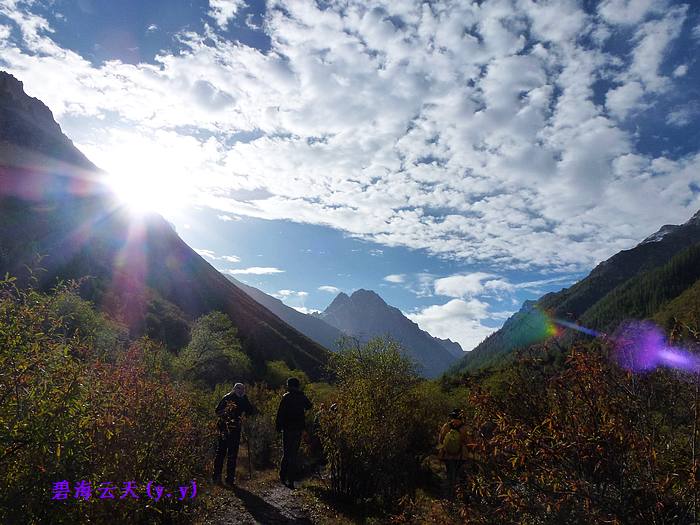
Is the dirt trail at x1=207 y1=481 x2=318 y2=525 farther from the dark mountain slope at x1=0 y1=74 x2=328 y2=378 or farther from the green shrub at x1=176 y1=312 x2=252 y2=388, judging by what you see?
the dark mountain slope at x1=0 y1=74 x2=328 y2=378

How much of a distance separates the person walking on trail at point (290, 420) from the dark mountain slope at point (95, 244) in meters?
60.7

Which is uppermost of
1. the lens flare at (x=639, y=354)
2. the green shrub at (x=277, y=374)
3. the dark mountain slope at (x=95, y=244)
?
the dark mountain slope at (x=95, y=244)

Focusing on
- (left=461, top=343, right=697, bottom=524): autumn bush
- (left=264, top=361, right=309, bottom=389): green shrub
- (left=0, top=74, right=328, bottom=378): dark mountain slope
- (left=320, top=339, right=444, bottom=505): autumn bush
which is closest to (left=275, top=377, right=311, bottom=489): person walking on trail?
(left=320, top=339, right=444, bottom=505): autumn bush

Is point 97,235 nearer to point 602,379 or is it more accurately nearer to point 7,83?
point 7,83

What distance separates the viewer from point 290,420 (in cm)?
1070

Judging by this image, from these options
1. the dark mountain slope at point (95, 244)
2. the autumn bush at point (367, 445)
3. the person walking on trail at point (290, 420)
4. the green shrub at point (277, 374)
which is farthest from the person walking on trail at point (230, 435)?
the dark mountain slope at point (95, 244)

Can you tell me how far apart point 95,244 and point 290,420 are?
96.2 metres

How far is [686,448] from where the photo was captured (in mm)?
3945

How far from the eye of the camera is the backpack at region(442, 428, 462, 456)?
1045cm

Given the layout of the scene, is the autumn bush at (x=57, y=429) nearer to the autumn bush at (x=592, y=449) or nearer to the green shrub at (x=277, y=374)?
A: the autumn bush at (x=592, y=449)

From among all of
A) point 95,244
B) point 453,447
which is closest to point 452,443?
point 453,447

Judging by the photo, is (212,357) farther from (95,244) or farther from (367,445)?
(95,244)

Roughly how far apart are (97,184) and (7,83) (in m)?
42.8

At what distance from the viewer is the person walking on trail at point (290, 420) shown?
422 inches
